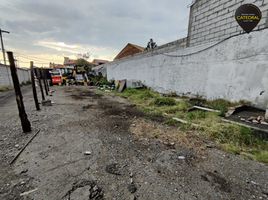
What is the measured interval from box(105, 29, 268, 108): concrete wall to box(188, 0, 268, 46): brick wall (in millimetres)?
299

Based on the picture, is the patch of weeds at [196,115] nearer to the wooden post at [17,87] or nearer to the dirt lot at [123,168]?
the dirt lot at [123,168]

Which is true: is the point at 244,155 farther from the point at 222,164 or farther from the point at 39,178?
the point at 39,178

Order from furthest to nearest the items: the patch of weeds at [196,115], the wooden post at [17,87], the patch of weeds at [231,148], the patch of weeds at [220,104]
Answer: the patch of weeds at [220,104], the patch of weeds at [196,115], the wooden post at [17,87], the patch of weeds at [231,148]

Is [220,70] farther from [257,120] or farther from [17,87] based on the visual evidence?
[17,87]

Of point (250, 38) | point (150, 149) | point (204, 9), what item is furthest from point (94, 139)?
point (204, 9)

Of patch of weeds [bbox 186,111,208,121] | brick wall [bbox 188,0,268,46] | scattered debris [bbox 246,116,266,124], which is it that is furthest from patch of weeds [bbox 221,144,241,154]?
brick wall [bbox 188,0,268,46]

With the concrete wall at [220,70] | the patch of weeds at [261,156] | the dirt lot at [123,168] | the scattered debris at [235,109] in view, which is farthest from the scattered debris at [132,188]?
the concrete wall at [220,70]

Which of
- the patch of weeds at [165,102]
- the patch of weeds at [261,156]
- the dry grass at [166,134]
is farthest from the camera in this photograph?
the patch of weeds at [165,102]

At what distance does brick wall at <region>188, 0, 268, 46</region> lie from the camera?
4598 mm

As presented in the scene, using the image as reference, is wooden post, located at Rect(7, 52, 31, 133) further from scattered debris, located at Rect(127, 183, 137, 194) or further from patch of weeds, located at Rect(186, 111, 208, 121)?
patch of weeds, located at Rect(186, 111, 208, 121)

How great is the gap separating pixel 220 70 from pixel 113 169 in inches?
187

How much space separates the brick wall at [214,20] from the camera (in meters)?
4.60

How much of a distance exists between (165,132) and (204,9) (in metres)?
5.28

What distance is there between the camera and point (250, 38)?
427cm
